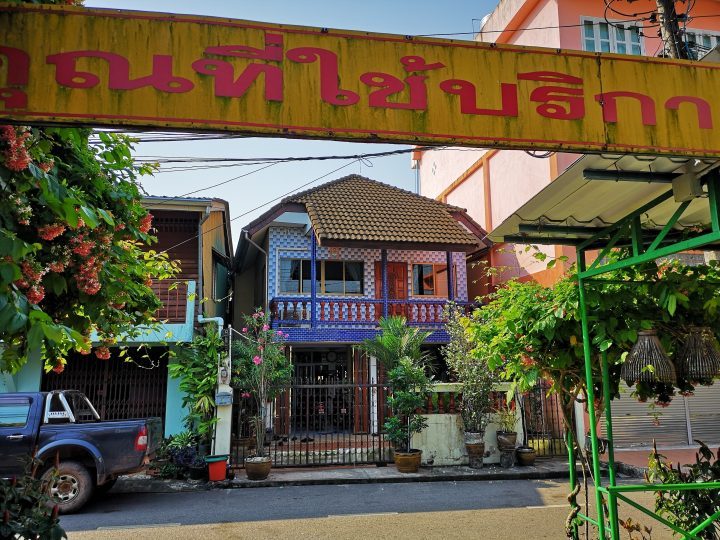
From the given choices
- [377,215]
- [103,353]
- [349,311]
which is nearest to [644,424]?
[349,311]

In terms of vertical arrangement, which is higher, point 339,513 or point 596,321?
Result: point 596,321

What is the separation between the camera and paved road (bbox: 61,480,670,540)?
7.45m

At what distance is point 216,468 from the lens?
1096cm

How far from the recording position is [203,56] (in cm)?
291

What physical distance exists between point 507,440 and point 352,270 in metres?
7.92

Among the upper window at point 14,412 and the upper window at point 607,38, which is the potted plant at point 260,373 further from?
the upper window at point 607,38

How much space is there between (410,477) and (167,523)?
16.3 feet

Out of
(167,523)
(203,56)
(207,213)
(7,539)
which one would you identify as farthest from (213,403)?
(203,56)

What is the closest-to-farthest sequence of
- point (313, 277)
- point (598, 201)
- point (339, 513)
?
point (598, 201) < point (339, 513) < point (313, 277)

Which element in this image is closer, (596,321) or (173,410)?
(596,321)

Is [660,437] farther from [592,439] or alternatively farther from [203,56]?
[203,56]

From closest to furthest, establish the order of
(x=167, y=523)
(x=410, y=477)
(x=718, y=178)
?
(x=718, y=178) < (x=167, y=523) < (x=410, y=477)

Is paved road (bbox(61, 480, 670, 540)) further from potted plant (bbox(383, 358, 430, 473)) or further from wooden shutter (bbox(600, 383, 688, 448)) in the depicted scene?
wooden shutter (bbox(600, 383, 688, 448))

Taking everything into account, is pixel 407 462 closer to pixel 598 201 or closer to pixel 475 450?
pixel 475 450
